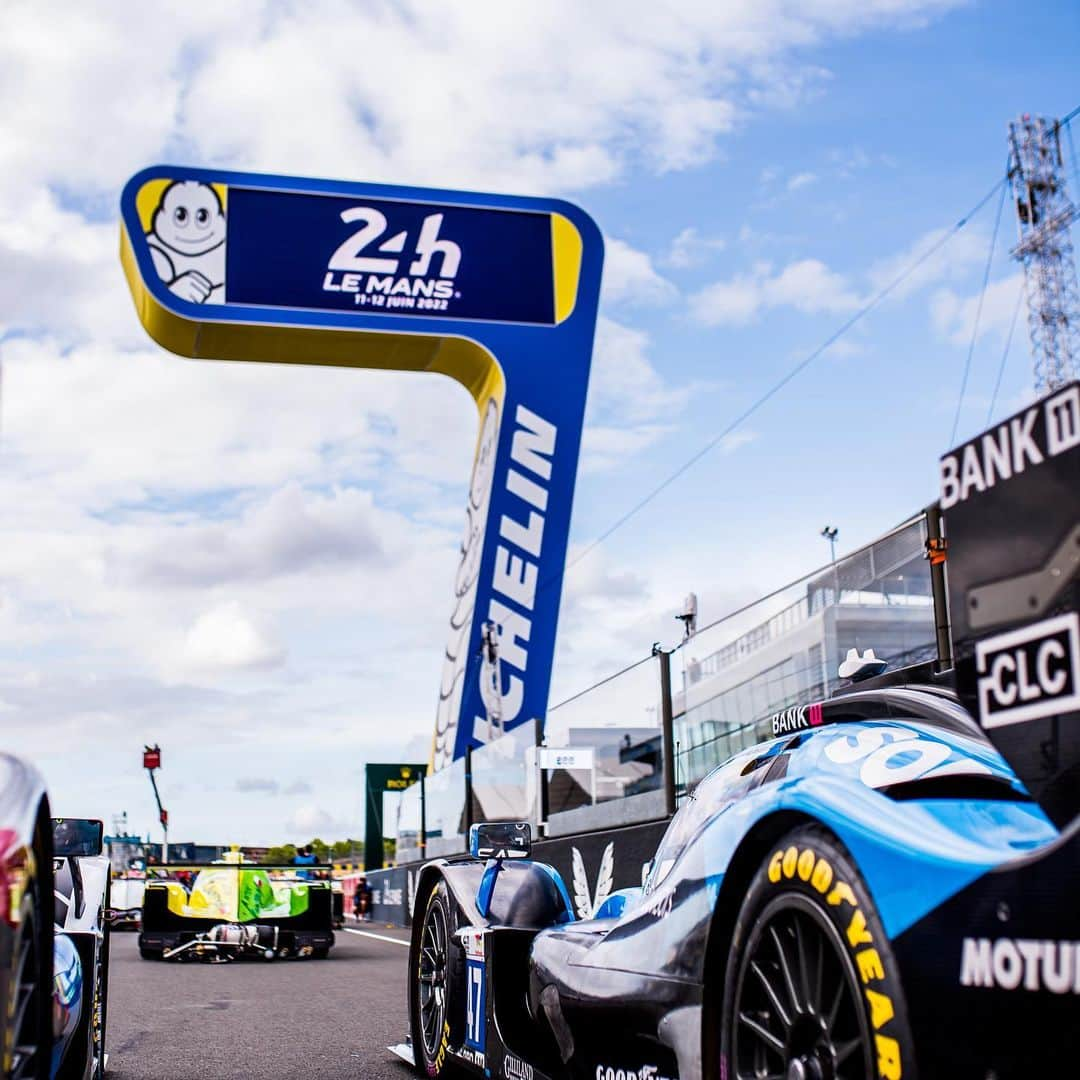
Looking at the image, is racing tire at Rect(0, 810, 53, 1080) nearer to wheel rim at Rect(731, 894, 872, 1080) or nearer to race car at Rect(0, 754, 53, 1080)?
race car at Rect(0, 754, 53, 1080)

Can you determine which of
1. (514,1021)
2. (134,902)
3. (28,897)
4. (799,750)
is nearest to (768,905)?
(799,750)

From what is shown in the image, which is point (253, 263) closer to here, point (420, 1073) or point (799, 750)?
point (420, 1073)

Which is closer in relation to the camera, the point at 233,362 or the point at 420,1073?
the point at 420,1073

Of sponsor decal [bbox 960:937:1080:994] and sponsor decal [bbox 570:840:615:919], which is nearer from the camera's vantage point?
sponsor decal [bbox 960:937:1080:994]

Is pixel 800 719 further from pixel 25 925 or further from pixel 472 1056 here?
pixel 472 1056

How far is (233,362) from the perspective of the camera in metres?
23.0

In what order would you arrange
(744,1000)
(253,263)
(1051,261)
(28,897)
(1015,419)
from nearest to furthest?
(1015,419) → (28,897) → (744,1000) → (253,263) → (1051,261)

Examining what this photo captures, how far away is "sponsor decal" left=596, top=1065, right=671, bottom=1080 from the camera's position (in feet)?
9.55

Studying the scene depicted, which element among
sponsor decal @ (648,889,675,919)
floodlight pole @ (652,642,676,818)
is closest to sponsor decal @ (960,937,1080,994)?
sponsor decal @ (648,889,675,919)

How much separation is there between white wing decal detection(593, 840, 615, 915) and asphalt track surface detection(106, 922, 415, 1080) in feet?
4.59

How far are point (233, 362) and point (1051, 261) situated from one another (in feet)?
109

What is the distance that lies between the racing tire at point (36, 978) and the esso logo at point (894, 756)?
1.44 m

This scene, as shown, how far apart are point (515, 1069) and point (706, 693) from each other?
574cm

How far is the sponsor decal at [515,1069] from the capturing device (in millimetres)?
3842
